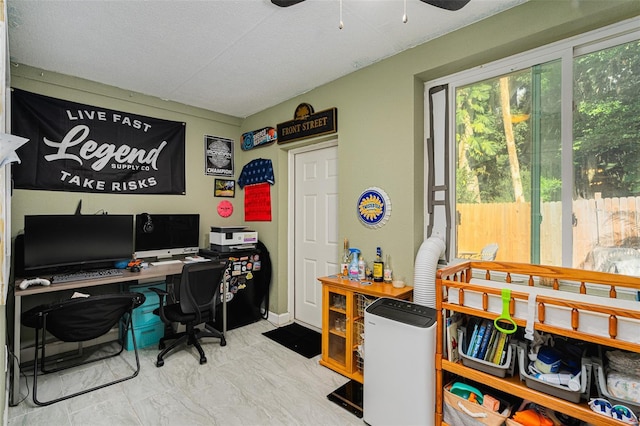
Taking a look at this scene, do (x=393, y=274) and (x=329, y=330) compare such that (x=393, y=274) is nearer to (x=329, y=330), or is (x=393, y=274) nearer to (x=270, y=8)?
(x=329, y=330)

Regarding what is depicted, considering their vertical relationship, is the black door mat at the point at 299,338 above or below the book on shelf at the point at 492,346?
below

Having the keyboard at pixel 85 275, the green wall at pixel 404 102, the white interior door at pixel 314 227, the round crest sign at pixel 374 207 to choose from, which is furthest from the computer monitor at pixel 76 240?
the round crest sign at pixel 374 207

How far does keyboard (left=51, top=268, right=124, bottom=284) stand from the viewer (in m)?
2.38

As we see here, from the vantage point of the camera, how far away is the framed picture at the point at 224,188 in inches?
151

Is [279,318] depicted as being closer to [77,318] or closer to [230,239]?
[230,239]

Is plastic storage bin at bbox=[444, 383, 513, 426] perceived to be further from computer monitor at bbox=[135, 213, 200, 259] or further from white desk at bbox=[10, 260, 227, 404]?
computer monitor at bbox=[135, 213, 200, 259]

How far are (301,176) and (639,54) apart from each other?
2.76 m

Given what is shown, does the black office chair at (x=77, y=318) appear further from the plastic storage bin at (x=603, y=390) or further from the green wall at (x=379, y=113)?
the plastic storage bin at (x=603, y=390)

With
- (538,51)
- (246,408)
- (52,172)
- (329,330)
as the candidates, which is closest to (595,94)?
(538,51)

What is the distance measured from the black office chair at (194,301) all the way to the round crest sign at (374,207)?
1375mm

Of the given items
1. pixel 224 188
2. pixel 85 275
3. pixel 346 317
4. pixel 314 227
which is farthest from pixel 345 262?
pixel 85 275

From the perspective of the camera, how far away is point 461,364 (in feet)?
5.63

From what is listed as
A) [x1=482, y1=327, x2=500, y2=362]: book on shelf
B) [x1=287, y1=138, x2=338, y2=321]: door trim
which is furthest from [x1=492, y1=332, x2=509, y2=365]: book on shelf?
[x1=287, y1=138, x2=338, y2=321]: door trim

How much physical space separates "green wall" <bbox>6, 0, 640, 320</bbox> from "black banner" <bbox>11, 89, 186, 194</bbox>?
9 centimetres
